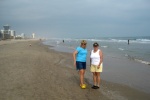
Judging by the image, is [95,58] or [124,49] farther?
[124,49]

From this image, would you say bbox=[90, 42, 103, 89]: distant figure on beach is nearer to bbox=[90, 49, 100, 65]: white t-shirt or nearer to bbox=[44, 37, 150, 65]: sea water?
bbox=[90, 49, 100, 65]: white t-shirt

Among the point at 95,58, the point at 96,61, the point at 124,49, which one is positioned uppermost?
the point at 95,58

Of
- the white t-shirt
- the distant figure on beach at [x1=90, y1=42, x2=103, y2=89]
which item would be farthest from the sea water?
the white t-shirt

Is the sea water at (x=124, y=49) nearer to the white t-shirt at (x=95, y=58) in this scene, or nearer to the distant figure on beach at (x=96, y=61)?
the distant figure on beach at (x=96, y=61)

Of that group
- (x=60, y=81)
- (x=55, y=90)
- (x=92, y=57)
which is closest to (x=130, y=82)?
(x=92, y=57)

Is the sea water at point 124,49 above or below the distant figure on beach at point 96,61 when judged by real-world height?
below

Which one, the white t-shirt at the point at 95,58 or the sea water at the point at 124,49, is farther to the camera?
the sea water at the point at 124,49

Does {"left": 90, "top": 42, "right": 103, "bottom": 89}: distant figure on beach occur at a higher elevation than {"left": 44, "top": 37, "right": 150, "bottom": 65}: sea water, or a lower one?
higher

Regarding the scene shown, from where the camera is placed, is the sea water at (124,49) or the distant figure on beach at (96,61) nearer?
the distant figure on beach at (96,61)

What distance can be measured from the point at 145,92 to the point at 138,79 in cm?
228

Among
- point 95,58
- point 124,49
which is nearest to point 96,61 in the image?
point 95,58

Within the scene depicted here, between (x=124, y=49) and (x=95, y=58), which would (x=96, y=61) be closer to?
(x=95, y=58)

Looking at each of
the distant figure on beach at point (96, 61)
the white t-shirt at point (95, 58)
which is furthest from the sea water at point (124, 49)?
the white t-shirt at point (95, 58)

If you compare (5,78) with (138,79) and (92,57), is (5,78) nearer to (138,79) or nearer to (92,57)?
(92,57)
